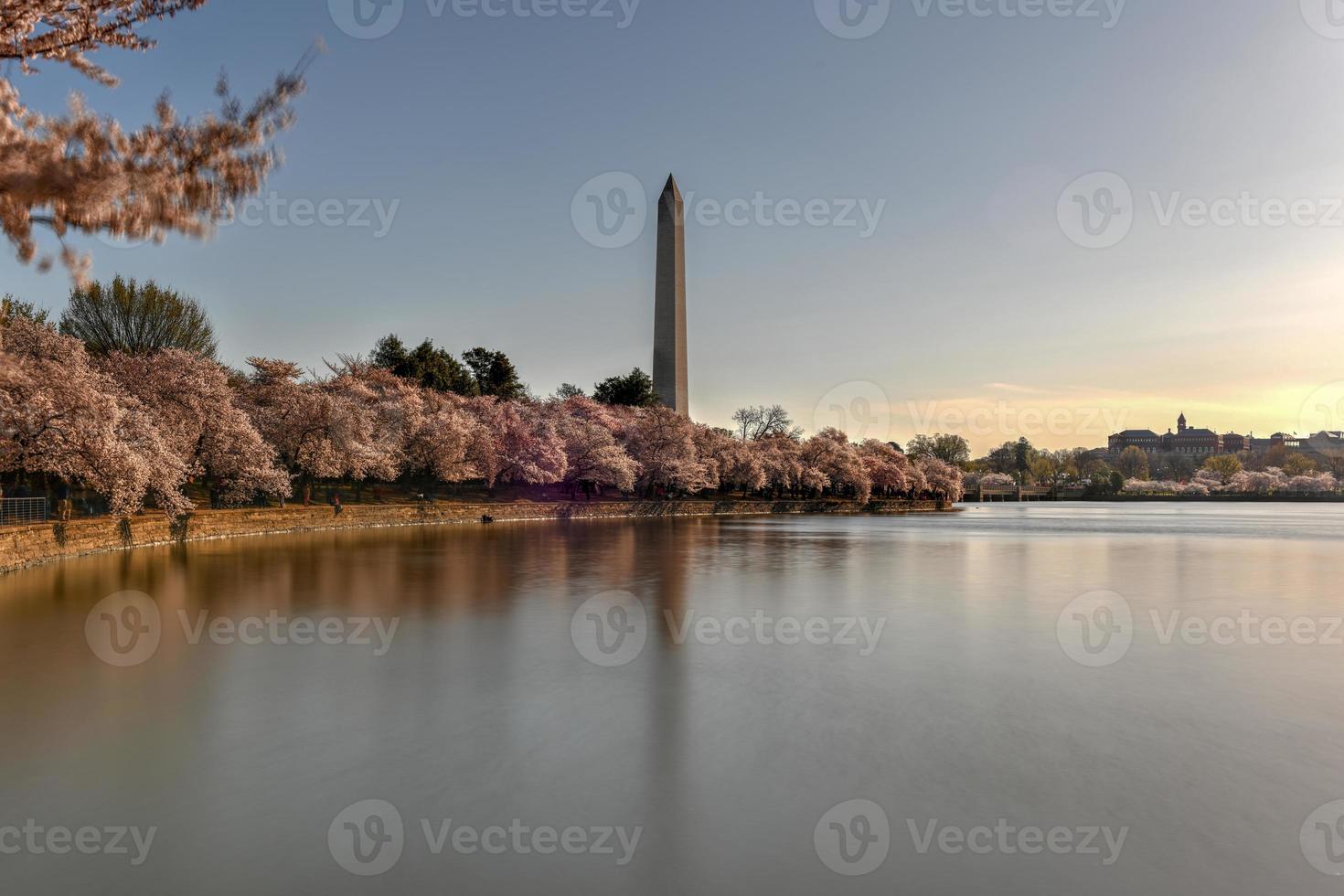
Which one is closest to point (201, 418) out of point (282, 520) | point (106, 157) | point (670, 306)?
point (282, 520)

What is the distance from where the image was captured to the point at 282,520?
3641 centimetres

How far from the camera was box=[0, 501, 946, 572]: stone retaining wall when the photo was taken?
21766 millimetres

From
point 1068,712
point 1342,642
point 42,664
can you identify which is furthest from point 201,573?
point 1342,642

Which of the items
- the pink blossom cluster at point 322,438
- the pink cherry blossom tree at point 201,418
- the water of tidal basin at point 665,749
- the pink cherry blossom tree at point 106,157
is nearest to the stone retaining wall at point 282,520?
the pink blossom cluster at point 322,438

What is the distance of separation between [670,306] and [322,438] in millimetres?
31153

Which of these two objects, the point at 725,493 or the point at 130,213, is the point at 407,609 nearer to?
the point at 130,213

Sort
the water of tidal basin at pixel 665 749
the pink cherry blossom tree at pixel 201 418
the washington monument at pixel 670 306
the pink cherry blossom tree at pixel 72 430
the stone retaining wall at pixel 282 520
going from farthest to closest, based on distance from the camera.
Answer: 1. the washington monument at pixel 670 306
2. the pink cherry blossom tree at pixel 201 418
3. the pink cherry blossom tree at pixel 72 430
4. the stone retaining wall at pixel 282 520
5. the water of tidal basin at pixel 665 749

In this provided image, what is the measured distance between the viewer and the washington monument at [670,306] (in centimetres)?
6488

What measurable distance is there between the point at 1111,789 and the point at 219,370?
3962 centimetres

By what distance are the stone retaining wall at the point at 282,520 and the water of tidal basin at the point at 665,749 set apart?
7.83 m

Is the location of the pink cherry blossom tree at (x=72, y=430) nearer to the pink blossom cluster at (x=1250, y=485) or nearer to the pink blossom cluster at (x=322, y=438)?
the pink blossom cluster at (x=322, y=438)

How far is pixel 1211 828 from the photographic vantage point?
18.5 feet

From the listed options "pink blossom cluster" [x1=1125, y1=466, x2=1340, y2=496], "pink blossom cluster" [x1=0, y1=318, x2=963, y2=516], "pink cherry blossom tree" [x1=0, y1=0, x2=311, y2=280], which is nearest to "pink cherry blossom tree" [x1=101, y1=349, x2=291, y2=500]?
"pink blossom cluster" [x1=0, y1=318, x2=963, y2=516]

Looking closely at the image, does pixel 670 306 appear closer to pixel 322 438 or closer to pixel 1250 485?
pixel 322 438
